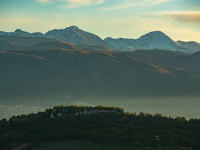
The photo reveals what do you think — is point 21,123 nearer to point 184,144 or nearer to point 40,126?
point 40,126

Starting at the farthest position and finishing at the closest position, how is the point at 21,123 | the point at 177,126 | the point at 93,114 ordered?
the point at 93,114 → the point at 21,123 → the point at 177,126

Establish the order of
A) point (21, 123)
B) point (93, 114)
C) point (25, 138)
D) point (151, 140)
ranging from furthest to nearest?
point (93, 114)
point (21, 123)
point (25, 138)
point (151, 140)

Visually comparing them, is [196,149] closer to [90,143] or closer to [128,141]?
[128,141]

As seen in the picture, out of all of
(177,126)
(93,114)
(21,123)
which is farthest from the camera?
(93,114)

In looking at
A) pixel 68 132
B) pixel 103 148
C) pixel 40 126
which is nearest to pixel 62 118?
pixel 40 126

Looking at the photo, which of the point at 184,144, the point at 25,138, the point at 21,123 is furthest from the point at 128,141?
the point at 21,123

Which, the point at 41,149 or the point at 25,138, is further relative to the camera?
the point at 25,138
